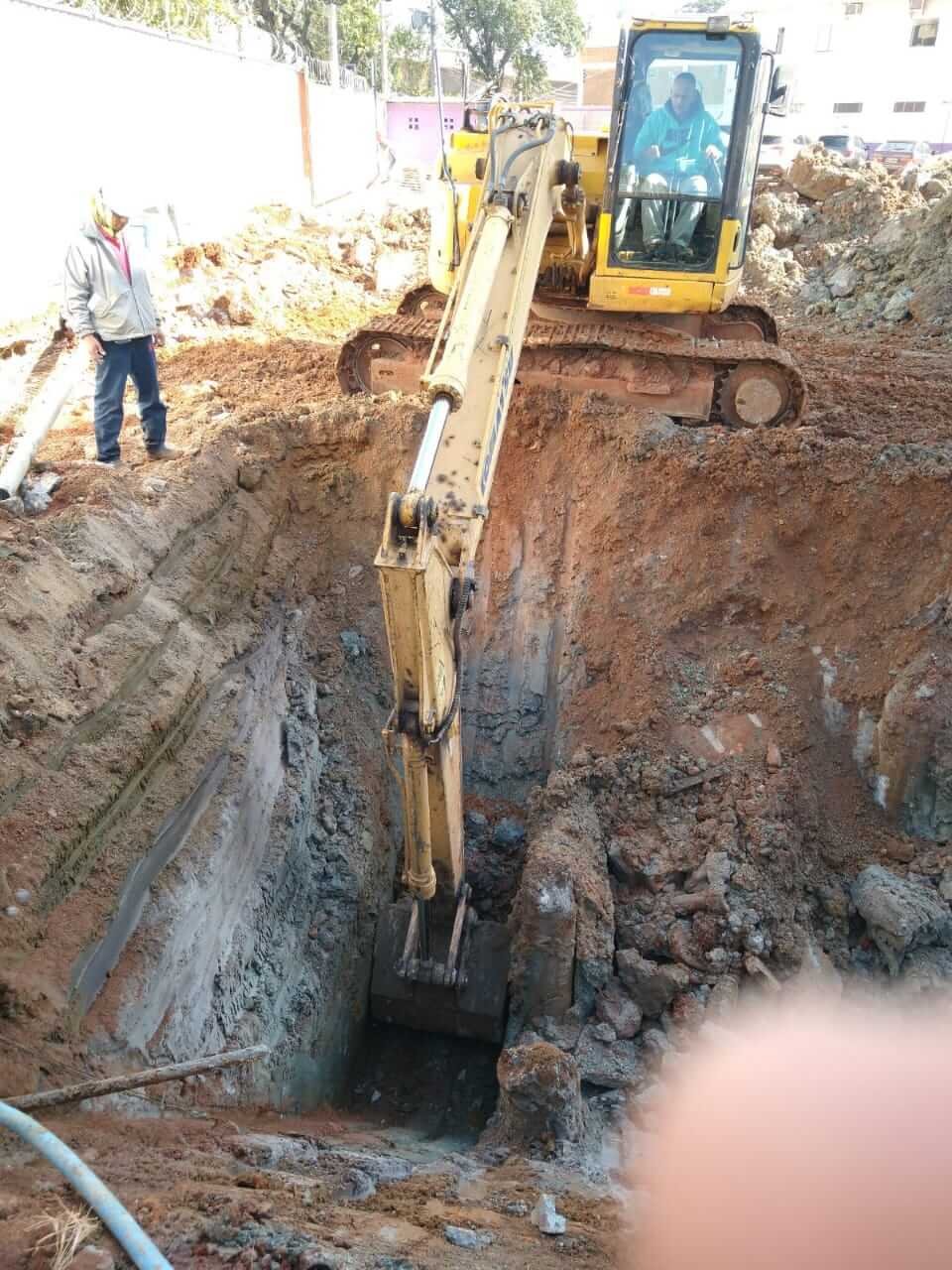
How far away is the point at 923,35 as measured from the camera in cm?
3172

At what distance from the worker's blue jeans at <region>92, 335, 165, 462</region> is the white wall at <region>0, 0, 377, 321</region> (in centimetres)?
369

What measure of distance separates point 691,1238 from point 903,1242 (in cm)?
71

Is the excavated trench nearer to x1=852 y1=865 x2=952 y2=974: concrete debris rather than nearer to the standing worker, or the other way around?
x1=852 y1=865 x2=952 y2=974: concrete debris

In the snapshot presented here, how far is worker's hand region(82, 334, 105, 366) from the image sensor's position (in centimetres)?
585

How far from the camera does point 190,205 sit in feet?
46.6

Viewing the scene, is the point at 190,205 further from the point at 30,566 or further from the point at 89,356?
the point at 30,566

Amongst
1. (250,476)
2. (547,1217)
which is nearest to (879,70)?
(250,476)

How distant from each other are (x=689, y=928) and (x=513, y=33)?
127ft

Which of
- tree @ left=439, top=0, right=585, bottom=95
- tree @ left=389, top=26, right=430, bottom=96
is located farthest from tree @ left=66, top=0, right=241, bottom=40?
tree @ left=439, top=0, right=585, bottom=95

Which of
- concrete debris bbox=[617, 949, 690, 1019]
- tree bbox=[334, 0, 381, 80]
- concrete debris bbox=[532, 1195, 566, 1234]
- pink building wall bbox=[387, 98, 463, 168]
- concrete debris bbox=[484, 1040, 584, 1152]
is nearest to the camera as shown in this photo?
concrete debris bbox=[532, 1195, 566, 1234]

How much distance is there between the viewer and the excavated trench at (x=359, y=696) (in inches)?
150

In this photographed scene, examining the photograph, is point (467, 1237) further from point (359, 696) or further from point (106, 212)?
point (106, 212)

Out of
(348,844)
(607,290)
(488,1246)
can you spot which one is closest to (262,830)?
(348,844)

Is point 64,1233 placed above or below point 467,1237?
above
